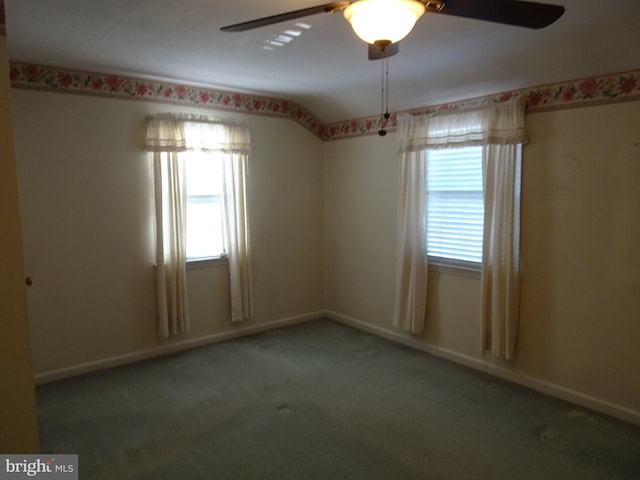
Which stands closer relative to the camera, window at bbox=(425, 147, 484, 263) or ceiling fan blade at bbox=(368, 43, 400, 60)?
ceiling fan blade at bbox=(368, 43, 400, 60)

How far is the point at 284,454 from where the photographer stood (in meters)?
2.52

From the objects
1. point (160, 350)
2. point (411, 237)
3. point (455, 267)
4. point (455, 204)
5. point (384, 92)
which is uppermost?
point (384, 92)

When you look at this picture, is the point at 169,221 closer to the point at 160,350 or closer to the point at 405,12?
the point at 160,350

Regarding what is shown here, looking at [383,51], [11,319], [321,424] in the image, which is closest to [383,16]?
[383,51]

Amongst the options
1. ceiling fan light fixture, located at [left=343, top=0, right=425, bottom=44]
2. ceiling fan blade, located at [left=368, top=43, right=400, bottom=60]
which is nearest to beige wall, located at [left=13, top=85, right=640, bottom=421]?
ceiling fan blade, located at [left=368, top=43, right=400, bottom=60]

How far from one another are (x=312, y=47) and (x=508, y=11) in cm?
154

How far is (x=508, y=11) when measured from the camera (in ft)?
5.08

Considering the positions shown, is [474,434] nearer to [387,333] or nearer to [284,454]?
[284,454]

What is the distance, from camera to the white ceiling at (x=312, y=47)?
2.25 m

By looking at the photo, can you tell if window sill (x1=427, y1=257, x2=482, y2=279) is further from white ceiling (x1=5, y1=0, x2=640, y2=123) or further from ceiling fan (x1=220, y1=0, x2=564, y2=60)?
ceiling fan (x1=220, y1=0, x2=564, y2=60)

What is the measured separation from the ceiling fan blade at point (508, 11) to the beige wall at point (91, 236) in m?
2.91

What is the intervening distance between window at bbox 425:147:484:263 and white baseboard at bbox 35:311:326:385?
5.89ft

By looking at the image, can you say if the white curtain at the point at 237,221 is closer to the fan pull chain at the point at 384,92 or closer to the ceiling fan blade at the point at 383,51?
the fan pull chain at the point at 384,92

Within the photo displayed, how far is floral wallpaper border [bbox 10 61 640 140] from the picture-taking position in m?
2.87
